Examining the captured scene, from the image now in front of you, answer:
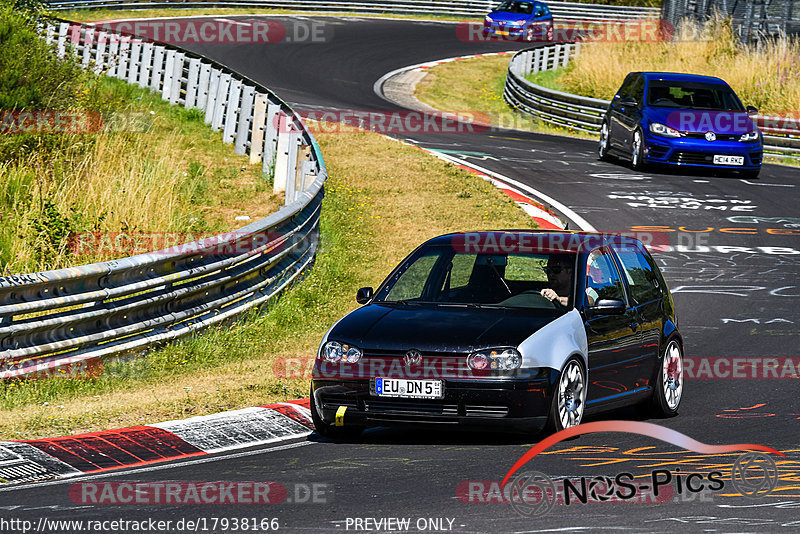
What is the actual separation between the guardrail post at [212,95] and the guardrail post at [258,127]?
2806mm

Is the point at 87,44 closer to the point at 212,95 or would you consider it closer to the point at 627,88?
the point at 212,95

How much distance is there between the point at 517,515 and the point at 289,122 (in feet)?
47.8

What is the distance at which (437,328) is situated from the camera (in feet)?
28.1

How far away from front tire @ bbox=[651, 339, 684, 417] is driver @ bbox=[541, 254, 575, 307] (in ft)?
3.76

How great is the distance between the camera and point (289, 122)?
2039 cm

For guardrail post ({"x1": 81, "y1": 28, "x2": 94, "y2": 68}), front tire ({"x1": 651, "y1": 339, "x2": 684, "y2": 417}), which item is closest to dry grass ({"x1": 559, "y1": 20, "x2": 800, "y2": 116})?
guardrail post ({"x1": 81, "y1": 28, "x2": 94, "y2": 68})

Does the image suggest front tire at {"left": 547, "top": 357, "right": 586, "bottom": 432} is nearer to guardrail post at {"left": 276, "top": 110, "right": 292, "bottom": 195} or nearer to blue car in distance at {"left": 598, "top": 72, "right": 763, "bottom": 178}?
guardrail post at {"left": 276, "top": 110, "right": 292, "bottom": 195}

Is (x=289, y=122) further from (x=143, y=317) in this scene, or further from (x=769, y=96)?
(x=769, y=96)

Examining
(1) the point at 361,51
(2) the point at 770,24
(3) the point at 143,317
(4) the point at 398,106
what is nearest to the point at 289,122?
(3) the point at 143,317

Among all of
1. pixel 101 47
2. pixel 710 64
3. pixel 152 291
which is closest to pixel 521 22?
pixel 710 64

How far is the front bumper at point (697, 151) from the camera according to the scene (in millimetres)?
22984

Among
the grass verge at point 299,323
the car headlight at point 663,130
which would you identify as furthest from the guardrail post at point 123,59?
the car headlight at point 663,130

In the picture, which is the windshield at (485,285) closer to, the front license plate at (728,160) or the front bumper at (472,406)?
the front bumper at (472,406)

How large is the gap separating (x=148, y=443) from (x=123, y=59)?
23.1 meters
